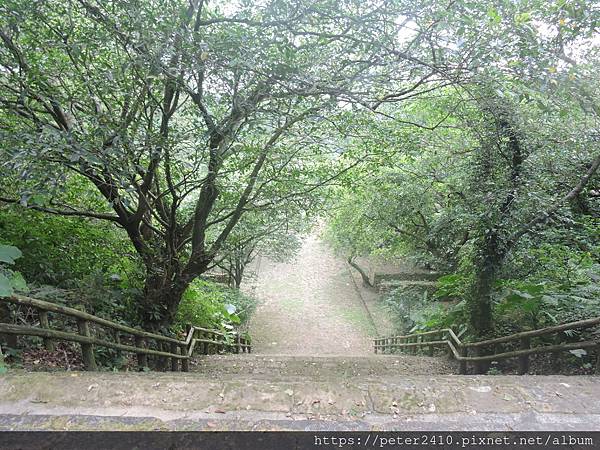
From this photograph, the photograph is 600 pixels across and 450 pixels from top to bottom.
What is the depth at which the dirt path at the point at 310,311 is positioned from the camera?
12.0 meters

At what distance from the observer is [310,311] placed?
15344 millimetres

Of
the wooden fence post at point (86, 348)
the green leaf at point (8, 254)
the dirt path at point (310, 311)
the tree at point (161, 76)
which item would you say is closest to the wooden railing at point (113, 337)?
the wooden fence post at point (86, 348)

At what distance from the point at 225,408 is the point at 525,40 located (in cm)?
361

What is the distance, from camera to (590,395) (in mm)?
2135

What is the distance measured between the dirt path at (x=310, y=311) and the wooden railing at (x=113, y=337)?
430 cm

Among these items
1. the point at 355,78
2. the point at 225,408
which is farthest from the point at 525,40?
the point at 225,408

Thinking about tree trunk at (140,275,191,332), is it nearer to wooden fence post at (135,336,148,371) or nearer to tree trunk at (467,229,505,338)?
wooden fence post at (135,336,148,371)

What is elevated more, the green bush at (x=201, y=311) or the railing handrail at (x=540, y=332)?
the railing handrail at (x=540, y=332)

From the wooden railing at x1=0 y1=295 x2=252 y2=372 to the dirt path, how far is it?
430 centimetres

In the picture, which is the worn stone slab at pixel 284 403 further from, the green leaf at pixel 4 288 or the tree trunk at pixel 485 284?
the tree trunk at pixel 485 284

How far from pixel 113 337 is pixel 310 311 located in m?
11.5

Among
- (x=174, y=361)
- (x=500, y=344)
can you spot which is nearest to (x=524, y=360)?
(x=500, y=344)

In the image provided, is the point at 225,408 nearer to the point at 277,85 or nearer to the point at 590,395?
the point at 590,395

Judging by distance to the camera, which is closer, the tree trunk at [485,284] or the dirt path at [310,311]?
the tree trunk at [485,284]
